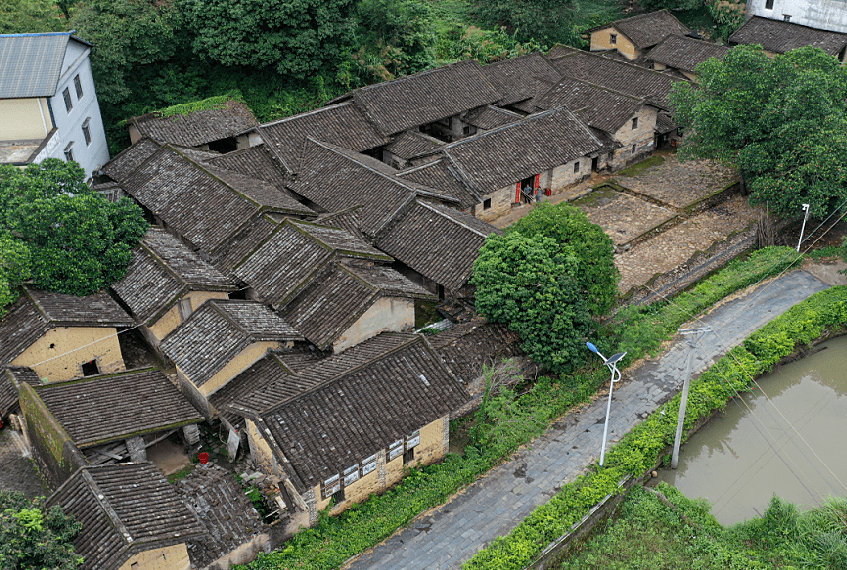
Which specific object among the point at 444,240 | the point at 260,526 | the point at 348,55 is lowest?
the point at 260,526

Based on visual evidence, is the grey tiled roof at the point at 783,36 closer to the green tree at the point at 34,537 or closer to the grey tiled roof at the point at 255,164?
the grey tiled roof at the point at 255,164

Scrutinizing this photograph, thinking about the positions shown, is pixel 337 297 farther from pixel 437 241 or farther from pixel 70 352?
pixel 70 352

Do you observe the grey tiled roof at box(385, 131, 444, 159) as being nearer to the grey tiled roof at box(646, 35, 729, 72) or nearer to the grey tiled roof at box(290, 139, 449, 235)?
the grey tiled roof at box(290, 139, 449, 235)

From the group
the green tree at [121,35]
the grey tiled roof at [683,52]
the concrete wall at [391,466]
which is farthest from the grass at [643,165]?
the green tree at [121,35]

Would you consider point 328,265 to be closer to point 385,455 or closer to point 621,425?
point 385,455

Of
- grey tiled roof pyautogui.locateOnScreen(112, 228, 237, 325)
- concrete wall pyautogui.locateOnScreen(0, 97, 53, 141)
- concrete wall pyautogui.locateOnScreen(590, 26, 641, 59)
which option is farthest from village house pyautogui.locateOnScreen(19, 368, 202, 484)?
concrete wall pyautogui.locateOnScreen(590, 26, 641, 59)

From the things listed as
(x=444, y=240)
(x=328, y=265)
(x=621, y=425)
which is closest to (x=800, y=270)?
(x=621, y=425)

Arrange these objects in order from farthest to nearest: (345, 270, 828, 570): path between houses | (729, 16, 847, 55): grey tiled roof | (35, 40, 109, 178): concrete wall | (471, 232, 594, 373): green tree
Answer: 1. (729, 16, 847, 55): grey tiled roof
2. (35, 40, 109, 178): concrete wall
3. (471, 232, 594, 373): green tree
4. (345, 270, 828, 570): path between houses
